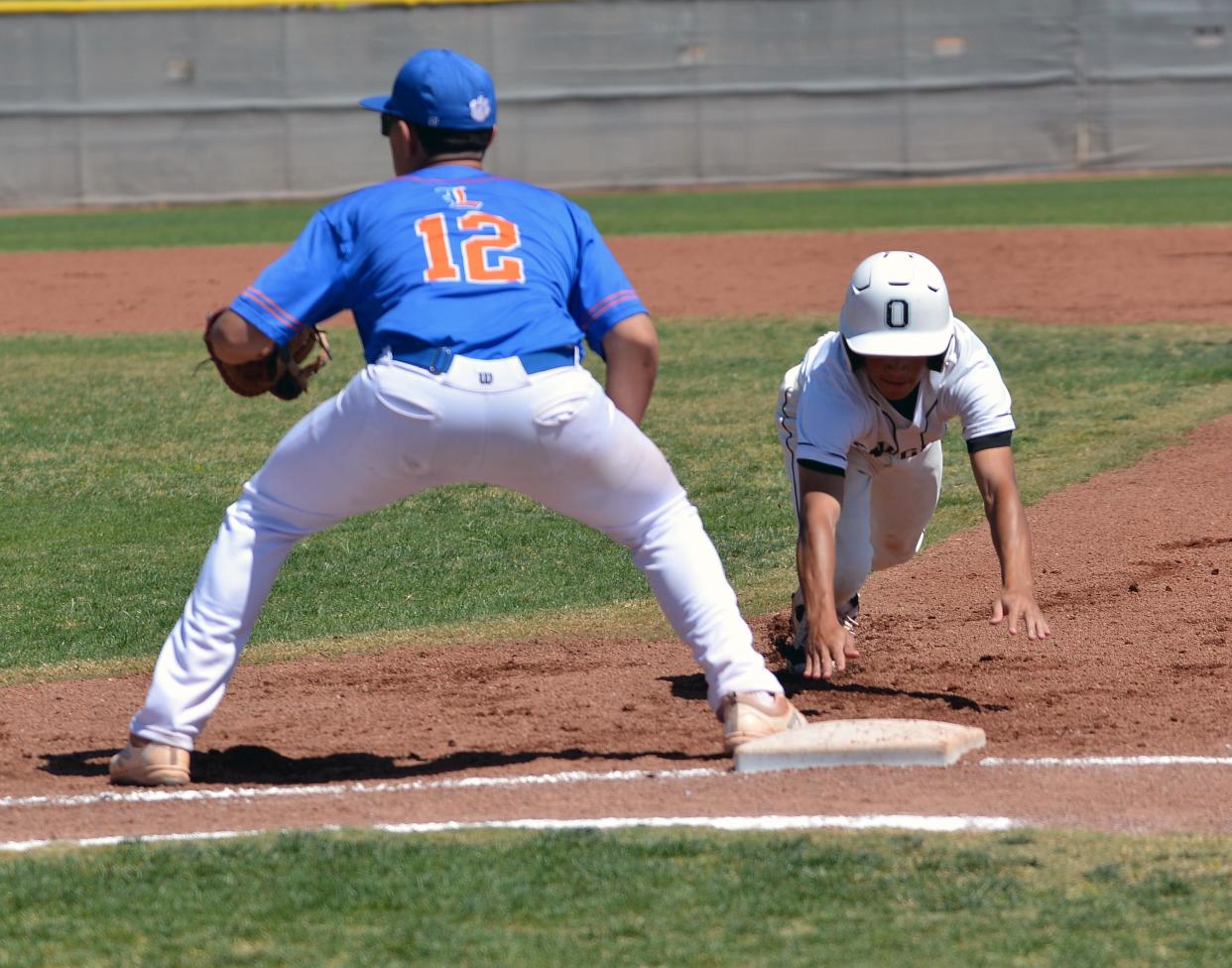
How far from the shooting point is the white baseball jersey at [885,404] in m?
4.77

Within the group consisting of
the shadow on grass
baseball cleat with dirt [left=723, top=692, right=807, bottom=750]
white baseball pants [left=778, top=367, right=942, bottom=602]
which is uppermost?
white baseball pants [left=778, top=367, right=942, bottom=602]

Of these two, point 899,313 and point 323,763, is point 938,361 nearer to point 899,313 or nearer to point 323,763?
point 899,313

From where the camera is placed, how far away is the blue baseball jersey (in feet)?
12.8

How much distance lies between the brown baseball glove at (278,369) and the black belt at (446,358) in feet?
1.23

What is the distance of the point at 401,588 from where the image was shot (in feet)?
23.2

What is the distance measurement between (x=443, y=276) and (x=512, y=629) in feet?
8.76

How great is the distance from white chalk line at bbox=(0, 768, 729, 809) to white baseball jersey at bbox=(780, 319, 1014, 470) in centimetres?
104

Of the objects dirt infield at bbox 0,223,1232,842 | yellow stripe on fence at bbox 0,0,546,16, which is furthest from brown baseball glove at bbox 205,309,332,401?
yellow stripe on fence at bbox 0,0,546,16

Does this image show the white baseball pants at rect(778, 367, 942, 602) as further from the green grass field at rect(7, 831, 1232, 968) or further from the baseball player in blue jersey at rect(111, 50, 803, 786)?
the green grass field at rect(7, 831, 1232, 968)

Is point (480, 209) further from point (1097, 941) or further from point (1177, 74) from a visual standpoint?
point (1177, 74)

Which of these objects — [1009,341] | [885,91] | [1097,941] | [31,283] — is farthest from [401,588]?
[885,91]

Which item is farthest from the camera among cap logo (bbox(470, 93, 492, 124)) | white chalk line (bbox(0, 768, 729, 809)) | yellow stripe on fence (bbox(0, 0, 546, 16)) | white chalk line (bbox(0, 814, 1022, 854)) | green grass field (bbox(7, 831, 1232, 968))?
yellow stripe on fence (bbox(0, 0, 546, 16))

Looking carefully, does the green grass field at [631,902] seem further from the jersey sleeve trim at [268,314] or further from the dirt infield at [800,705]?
the jersey sleeve trim at [268,314]

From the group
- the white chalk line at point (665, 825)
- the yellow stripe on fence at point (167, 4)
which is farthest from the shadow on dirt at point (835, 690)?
the yellow stripe on fence at point (167, 4)
